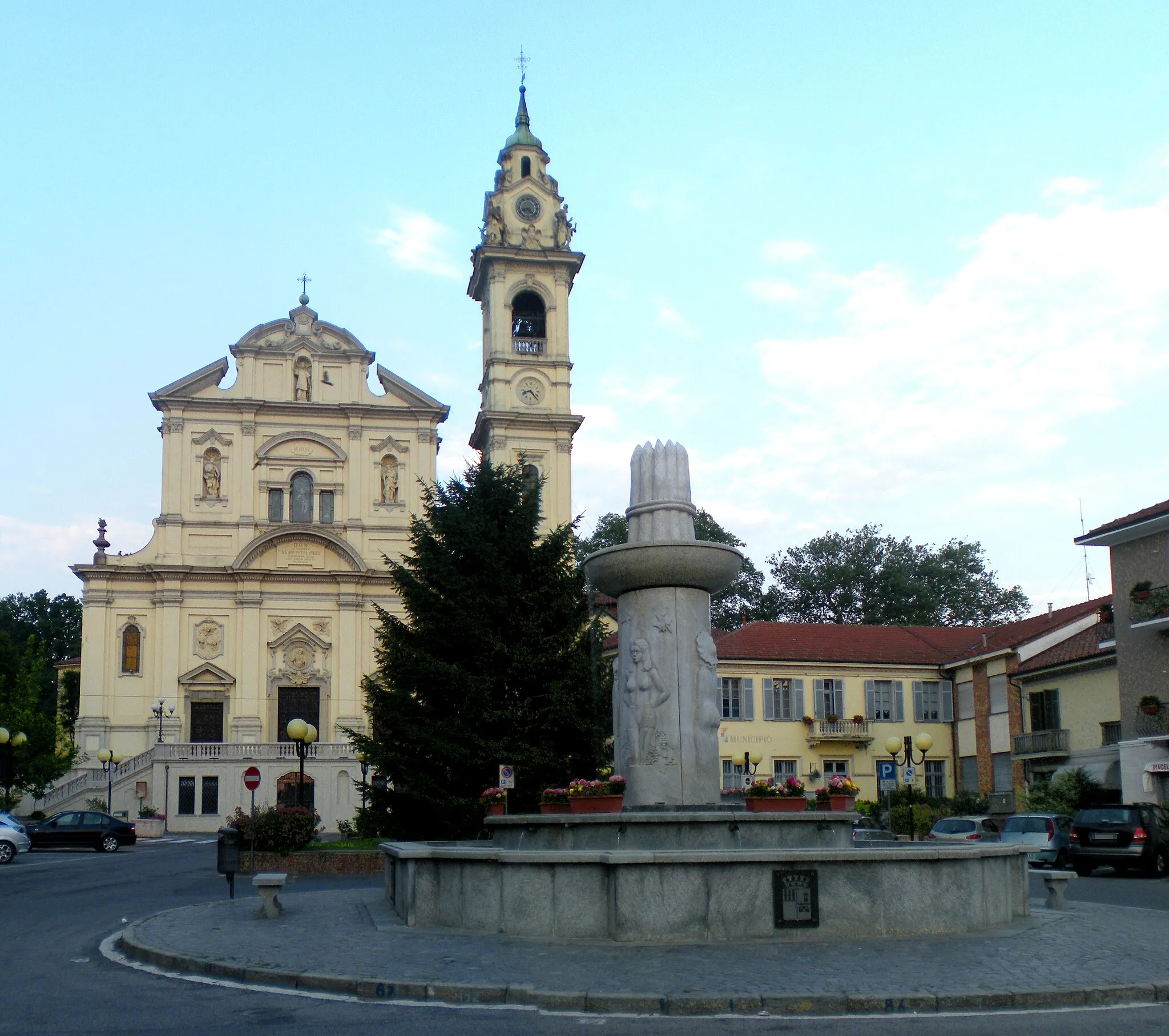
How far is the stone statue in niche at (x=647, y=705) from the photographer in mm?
15703

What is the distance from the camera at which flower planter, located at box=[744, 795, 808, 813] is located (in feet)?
48.9


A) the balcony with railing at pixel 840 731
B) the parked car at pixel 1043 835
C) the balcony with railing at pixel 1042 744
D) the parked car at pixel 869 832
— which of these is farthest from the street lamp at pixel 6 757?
the balcony with railing at pixel 1042 744

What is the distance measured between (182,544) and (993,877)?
50734mm

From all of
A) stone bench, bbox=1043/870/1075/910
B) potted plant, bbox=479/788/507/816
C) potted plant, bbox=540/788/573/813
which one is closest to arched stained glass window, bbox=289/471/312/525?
potted plant, bbox=479/788/507/816

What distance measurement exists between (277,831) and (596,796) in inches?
521

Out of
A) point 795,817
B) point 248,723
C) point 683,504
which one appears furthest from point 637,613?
point 248,723

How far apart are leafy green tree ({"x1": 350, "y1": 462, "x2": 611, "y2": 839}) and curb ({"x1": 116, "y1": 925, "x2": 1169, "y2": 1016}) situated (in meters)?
14.6

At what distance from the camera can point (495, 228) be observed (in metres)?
62.7

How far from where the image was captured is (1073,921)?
46.8ft

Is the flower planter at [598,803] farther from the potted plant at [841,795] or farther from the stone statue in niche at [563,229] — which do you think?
the stone statue in niche at [563,229]

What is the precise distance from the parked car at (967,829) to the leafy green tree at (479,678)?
28.9ft

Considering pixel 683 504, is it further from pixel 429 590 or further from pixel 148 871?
pixel 148 871

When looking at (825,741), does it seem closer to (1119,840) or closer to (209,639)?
(1119,840)

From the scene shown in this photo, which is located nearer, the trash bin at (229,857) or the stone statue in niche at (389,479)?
the trash bin at (229,857)
